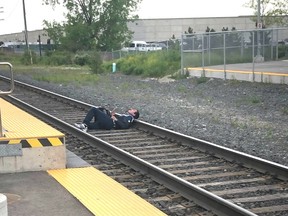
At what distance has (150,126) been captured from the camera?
39.2 feet

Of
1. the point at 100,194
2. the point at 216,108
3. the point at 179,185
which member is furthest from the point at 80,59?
the point at 100,194

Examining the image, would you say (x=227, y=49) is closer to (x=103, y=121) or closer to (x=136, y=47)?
(x=103, y=121)

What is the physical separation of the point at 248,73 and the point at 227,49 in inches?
187

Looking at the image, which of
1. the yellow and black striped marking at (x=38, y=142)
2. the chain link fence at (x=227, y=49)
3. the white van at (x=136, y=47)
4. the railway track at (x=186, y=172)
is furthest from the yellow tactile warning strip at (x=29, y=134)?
the white van at (x=136, y=47)

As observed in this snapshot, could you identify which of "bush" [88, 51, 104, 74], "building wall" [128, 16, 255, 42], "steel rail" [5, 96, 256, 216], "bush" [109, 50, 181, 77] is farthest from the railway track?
"building wall" [128, 16, 255, 42]

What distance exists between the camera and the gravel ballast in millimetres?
10841

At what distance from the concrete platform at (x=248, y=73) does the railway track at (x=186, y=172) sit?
10297mm

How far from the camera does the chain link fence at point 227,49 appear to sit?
86.2 ft

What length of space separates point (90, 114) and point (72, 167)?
4620mm

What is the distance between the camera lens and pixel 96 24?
6731cm

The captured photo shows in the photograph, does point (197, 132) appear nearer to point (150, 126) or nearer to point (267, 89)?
point (150, 126)

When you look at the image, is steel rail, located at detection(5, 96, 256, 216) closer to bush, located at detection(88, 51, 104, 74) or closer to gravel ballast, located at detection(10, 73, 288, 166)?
gravel ballast, located at detection(10, 73, 288, 166)

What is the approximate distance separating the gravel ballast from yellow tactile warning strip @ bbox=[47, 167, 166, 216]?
132 inches

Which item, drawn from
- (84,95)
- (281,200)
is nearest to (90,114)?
(281,200)
